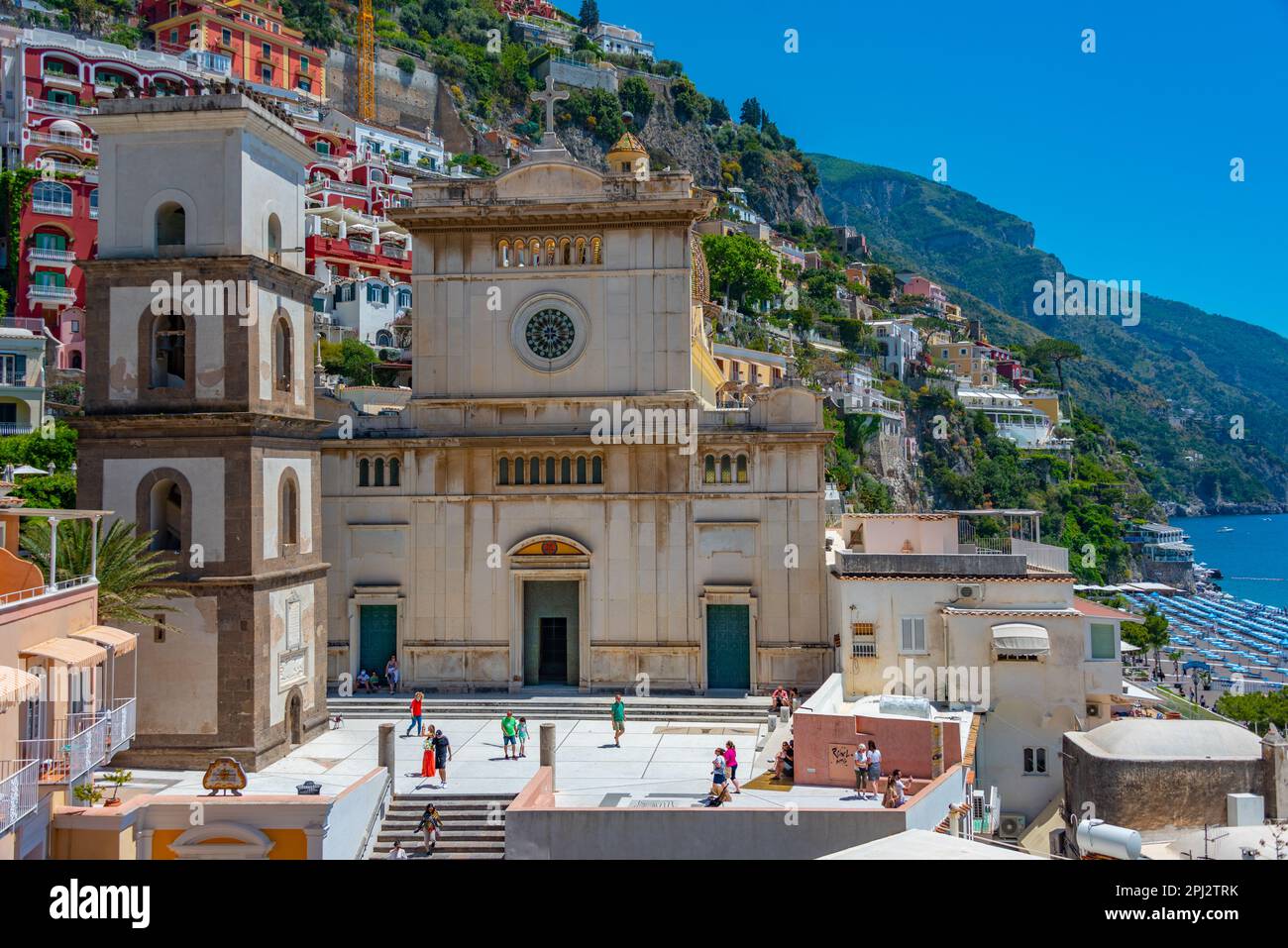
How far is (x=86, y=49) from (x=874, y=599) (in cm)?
7472

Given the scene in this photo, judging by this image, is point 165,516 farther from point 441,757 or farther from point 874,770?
point 874,770

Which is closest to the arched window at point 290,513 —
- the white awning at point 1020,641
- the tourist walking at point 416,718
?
the tourist walking at point 416,718

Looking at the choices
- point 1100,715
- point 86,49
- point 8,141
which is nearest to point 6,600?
point 1100,715

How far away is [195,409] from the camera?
25266 millimetres

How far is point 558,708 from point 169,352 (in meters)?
13.7

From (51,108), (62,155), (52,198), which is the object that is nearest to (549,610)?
(52,198)

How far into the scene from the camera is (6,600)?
18.5m

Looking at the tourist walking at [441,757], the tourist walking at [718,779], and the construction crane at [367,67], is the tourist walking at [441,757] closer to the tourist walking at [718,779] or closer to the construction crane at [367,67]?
the tourist walking at [718,779]

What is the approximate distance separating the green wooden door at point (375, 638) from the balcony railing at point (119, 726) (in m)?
12.5

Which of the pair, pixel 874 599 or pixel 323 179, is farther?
pixel 323 179

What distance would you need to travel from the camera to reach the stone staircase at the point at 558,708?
30891mm

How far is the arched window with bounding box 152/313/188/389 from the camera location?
25672 millimetres

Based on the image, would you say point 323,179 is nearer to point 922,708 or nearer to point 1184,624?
point 922,708
